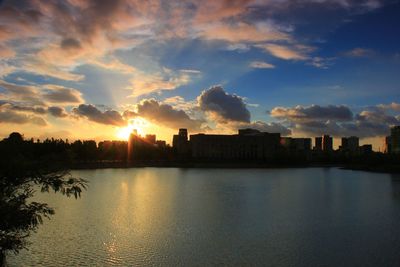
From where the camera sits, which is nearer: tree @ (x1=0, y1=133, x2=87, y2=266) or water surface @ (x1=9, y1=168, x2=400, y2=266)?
tree @ (x1=0, y1=133, x2=87, y2=266)

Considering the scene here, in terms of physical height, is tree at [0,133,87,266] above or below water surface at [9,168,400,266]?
above

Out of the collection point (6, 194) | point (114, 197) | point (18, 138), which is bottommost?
point (114, 197)

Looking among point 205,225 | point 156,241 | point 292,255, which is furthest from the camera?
point 205,225

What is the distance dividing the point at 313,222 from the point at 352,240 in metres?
8.42

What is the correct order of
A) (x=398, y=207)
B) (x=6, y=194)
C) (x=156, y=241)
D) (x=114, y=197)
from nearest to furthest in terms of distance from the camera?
(x=6, y=194) → (x=156, y=241) → (x=398, y=207) → (x=114, y=197)

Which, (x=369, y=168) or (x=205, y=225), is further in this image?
(x=369, y=168)

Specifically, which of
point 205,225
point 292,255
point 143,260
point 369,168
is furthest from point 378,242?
point 369,168

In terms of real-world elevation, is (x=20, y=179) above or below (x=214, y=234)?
above

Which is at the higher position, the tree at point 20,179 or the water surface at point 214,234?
the tree at point 20,179

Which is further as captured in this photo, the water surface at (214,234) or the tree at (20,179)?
the water surface at (214,234)

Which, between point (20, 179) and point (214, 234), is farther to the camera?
point (214, 234)

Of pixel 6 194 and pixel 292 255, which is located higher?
pixel 6 194

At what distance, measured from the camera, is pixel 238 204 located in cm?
5556

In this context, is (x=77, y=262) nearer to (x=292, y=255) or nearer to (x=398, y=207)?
(x=292, y=255)
